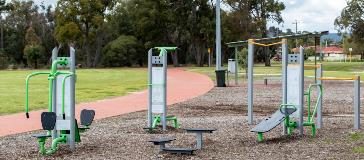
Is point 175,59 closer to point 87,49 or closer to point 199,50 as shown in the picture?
point 199,50

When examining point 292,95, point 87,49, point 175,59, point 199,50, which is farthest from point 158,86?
point 87,49

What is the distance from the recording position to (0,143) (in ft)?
35.3

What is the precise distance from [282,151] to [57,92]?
3646 millimetres

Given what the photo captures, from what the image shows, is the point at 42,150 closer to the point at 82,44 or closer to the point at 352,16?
the point at 352,16

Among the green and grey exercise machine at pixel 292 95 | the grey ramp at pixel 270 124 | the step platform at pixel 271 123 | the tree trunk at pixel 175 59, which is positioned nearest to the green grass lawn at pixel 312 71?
the tree trunk at pixel 175 59

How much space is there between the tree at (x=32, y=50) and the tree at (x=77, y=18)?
159 inches

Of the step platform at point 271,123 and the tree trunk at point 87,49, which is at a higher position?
the tree trunk at point 87,49

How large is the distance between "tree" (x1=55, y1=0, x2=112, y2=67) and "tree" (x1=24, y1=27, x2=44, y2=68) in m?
4.03

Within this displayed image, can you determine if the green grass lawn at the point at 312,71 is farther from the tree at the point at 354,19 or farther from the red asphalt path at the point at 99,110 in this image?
the red asphalt path at the point at 99,110

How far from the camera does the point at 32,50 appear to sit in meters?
78.6

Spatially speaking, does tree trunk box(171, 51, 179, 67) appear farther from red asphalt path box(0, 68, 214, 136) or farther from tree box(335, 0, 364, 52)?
red asphalt path box(0, 68, 214, 136)

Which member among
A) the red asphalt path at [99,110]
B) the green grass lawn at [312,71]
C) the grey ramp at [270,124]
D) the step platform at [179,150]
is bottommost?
the red asphalt path at [99,110]

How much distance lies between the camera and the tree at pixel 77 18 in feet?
246

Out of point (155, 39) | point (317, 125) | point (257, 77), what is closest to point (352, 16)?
point (155, 39)
